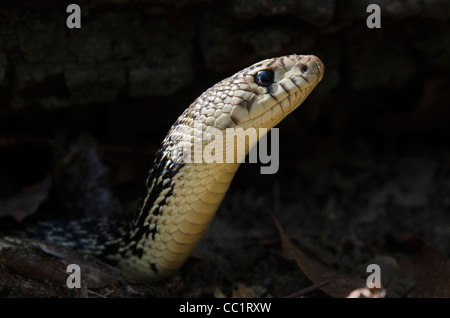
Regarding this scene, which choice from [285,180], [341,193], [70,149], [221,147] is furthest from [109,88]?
[341,193]

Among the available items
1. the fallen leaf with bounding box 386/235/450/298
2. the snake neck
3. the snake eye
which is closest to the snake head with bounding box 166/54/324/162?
the snake eye

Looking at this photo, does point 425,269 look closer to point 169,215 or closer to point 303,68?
point 303,68

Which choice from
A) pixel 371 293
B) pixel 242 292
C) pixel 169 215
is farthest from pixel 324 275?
pixel 169 215

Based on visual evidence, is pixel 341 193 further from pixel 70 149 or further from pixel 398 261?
pixel 70 149

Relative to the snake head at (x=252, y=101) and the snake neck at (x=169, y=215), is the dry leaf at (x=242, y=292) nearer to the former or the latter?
the snake neck at (x=169, y=215)

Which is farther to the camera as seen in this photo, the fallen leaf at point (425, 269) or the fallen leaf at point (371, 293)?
the fallen leaf at point (425, 269)

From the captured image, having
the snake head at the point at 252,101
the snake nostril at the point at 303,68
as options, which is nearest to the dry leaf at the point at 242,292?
A: the snake head at the point at 252,101

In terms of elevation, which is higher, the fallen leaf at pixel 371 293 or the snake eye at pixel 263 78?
the snake eye at pixel 263 78

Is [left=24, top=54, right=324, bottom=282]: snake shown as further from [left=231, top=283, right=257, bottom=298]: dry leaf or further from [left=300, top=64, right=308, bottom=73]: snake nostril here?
[left=231, top=283, right=257, bottom=298]: dry leaf
